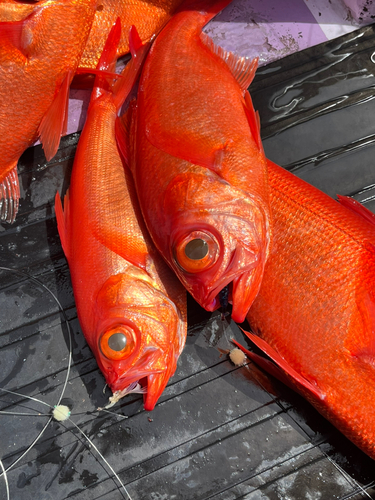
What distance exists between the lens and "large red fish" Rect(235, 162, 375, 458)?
2070 millimetres

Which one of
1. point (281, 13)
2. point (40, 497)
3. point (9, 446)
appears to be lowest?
point (40, 497)

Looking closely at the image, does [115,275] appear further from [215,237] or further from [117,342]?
[215,237]

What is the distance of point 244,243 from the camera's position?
6.02ft

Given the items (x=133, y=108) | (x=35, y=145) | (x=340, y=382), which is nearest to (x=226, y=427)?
(x=340, y=382)

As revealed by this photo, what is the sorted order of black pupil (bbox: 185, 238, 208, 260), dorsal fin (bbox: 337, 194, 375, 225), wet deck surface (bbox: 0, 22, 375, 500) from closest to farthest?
black pupil (bbox: 185, 238, 208, 260) → dorsal fin (bbox: 337, 194, 375, 225) → wet deck surface (bbox: 0, 22, 375, 500)

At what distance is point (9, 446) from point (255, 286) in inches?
71.5

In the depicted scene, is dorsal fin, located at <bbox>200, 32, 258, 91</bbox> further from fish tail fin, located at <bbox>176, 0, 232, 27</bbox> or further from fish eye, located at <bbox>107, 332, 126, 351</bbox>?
fish eye, located at <bbox>107, 332, 126, 351</bbox>

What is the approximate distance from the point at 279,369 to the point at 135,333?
3.05 ft

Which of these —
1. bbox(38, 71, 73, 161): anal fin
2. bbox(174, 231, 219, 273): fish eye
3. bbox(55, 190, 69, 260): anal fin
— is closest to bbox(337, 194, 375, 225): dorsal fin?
bbox(174, 231, 219, 273): fish eye

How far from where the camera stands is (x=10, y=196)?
2.67 metres

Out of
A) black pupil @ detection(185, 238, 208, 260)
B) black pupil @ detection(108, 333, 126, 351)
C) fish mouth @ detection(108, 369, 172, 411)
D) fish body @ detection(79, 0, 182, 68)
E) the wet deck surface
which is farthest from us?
fish body @ detection(79, 0, 182, 68)

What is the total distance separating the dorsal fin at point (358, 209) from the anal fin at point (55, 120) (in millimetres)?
1748

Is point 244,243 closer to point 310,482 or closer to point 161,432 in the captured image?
point 161,432

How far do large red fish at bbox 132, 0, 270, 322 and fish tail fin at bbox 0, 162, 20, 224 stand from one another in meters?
0.94
